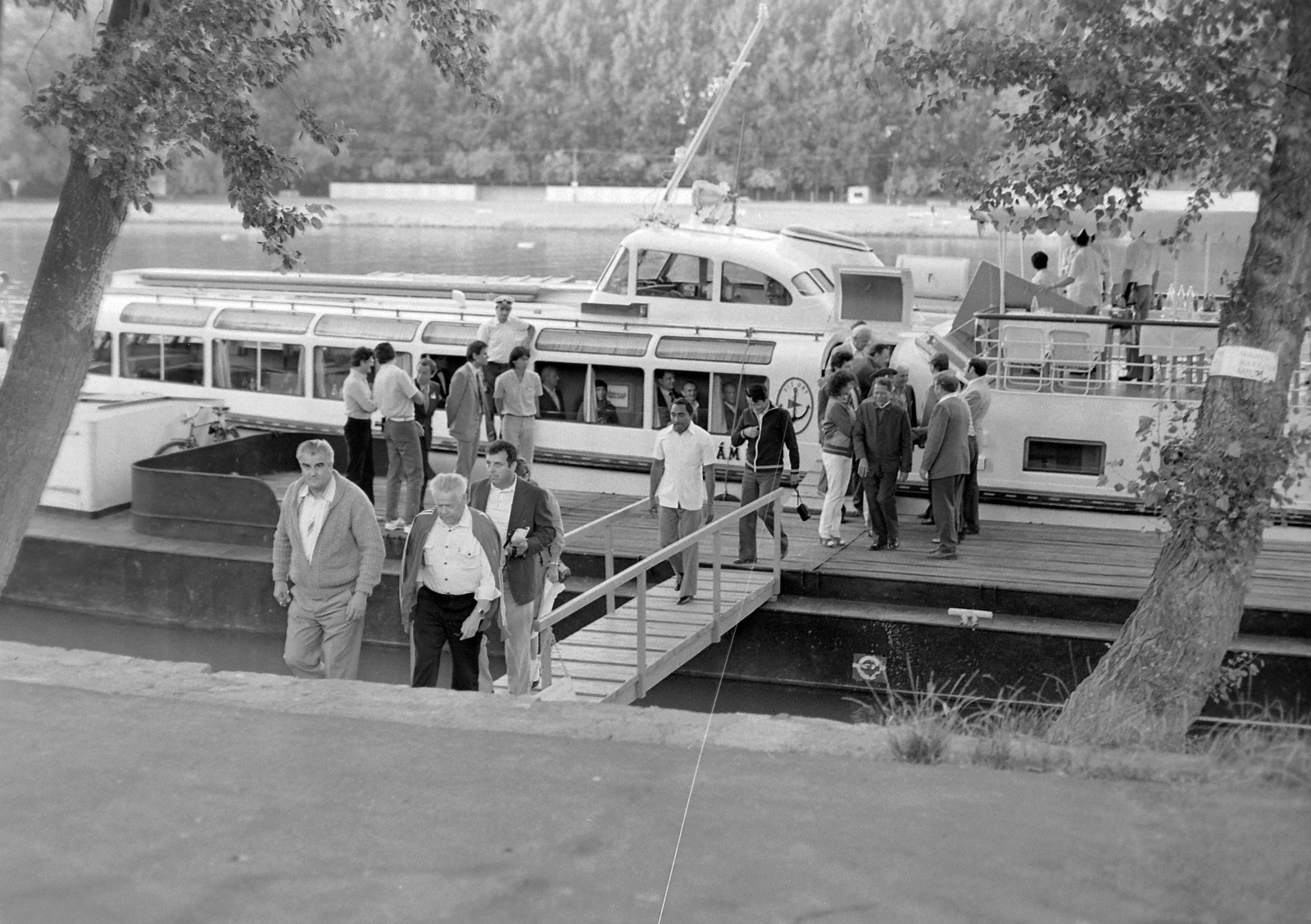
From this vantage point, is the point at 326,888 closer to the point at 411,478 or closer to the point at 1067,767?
the point at 1067,767

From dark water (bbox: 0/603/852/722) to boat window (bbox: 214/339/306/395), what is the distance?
403 centimetres

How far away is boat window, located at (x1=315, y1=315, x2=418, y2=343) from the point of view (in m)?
16.8

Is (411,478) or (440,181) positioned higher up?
(440,181)

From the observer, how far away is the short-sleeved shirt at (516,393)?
47.8ft

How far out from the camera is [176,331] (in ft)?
60.9

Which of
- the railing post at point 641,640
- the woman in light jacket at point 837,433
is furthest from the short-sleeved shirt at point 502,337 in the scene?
the railing post at point 641,640

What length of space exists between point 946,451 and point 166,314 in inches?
431

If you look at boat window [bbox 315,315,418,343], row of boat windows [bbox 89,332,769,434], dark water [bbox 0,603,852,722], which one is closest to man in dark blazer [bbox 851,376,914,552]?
row of boat windows [bbox 89,332,769,434]

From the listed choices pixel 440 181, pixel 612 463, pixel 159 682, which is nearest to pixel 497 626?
pixel 159 682

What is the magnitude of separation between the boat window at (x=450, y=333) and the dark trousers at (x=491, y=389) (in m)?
0.83

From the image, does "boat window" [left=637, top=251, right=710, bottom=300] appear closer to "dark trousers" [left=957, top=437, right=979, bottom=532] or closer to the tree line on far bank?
"dark trousers" [left=957, top=437, right=979, bottom=532]

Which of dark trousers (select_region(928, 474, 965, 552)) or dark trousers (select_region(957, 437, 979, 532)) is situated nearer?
dark trousers (select_region(928, 474, 965, 552))

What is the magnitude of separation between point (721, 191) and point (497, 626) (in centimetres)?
1058

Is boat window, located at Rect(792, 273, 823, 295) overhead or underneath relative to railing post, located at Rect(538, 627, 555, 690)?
overhead
